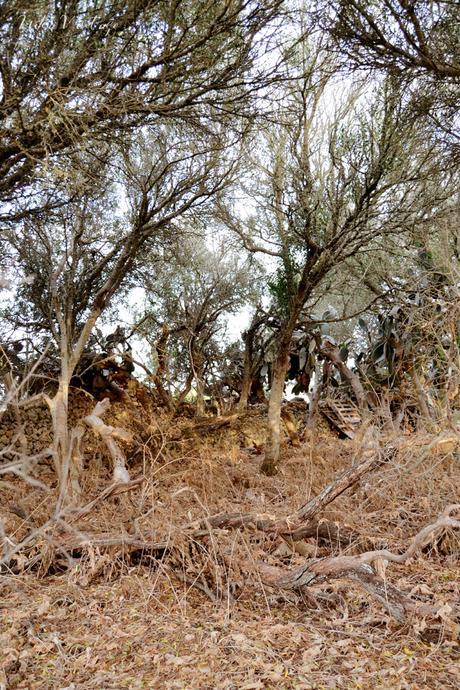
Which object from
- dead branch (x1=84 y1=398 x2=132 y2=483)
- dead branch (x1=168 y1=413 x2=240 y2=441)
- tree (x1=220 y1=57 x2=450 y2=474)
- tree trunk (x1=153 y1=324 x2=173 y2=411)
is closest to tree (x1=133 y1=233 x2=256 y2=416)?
tree trunk (x1=153 y1=324 x2=173 y2=411)

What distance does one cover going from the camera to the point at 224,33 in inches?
166

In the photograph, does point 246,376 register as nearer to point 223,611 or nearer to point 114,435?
point 114,435

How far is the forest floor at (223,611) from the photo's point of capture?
2.78 m

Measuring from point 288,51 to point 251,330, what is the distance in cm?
492

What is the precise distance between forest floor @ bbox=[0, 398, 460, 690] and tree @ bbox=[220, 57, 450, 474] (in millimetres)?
2427

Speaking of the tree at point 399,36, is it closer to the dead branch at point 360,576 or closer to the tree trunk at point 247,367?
the dead branch at point 360,576

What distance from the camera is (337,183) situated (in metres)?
6.52

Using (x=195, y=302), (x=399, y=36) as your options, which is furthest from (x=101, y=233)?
(x=399, y=36)

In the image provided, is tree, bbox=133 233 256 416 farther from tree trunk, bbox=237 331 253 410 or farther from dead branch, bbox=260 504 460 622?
dead branch, bbox=260 504 460 622

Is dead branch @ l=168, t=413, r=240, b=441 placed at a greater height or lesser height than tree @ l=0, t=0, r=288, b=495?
lesser

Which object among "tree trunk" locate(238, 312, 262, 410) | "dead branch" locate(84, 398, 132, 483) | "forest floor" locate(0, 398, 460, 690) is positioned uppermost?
"tree trunk" locate(238, 312, 262, 410)

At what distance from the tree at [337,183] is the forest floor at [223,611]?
2.43 m

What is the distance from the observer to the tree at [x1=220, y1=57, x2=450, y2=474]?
607 centimetres

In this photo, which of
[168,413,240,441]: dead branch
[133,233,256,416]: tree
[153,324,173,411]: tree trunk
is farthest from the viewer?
[133,233,256,416]: tree
